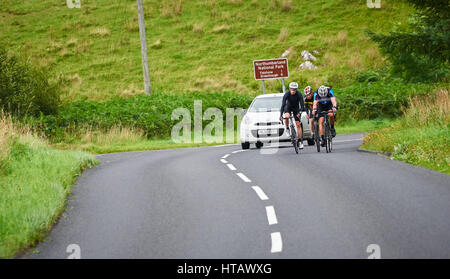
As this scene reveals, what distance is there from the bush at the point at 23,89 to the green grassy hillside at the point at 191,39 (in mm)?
11263

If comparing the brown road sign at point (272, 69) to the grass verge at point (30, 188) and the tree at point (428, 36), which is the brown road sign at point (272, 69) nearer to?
the tree at point (428, 36)

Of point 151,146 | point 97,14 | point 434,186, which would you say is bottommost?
point 151,146

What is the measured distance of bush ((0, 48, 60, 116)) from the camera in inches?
942

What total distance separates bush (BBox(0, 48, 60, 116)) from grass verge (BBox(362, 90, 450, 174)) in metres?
13.4

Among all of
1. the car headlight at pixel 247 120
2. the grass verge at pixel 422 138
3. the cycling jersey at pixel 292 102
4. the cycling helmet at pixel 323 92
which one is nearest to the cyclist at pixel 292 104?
the cycling jersey at pixel 292 102

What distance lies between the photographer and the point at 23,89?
24922mm

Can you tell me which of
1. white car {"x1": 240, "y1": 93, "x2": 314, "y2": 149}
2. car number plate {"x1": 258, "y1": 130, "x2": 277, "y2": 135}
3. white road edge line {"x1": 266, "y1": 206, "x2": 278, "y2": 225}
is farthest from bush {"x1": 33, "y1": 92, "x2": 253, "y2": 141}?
white road edge line {"x1": 266, "y1": 206, "x2": 278, "y2": 225}

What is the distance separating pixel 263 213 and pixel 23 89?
18.4 meters

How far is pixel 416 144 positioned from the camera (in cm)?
1528

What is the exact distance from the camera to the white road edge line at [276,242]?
273 inches

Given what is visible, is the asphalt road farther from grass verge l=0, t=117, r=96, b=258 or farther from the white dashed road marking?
grass verge l=0, t=117, r=96, b=258

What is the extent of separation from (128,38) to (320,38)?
17.1m

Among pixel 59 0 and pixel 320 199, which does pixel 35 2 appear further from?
pixel 320 199
